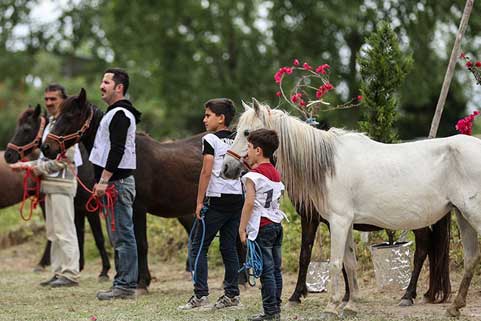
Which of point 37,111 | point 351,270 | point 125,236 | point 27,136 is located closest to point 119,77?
point 125,236

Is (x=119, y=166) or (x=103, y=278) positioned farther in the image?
(x=103, y=278)

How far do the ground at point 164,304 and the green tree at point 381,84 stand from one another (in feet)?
5.30

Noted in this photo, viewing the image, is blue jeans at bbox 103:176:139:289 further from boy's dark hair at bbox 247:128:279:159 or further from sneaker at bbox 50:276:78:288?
boy's dark hair at bbox 247:128:279:159

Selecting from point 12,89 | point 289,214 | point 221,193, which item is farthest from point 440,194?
point 12,89

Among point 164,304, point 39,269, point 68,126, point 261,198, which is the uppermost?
point 68,126

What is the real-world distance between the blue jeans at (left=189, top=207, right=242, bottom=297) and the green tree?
2.31m

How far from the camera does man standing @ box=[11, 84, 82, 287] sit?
936cm

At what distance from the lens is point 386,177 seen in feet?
20.9

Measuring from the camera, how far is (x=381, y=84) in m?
8.74

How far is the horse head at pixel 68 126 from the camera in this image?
801 cm

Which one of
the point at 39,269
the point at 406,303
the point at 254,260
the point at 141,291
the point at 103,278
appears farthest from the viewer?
the point at 39,269

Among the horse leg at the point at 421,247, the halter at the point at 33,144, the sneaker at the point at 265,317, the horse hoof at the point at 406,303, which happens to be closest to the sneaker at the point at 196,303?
the sneaker at the point at 265,317

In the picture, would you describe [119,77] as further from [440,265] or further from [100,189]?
[440,265]

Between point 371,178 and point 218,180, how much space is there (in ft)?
4.21
